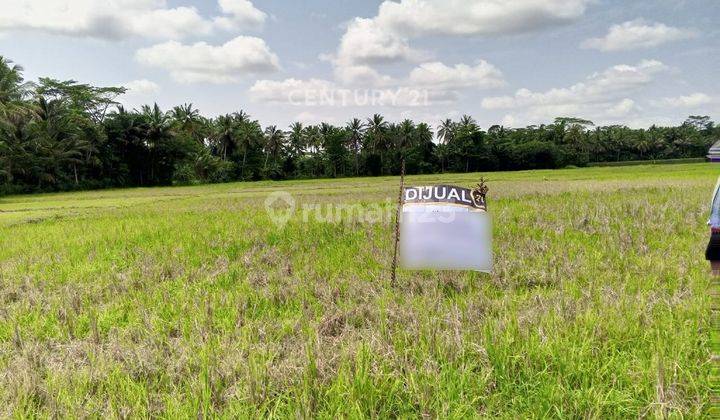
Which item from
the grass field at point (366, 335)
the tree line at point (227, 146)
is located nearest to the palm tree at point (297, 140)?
the tree line at point (227, 146)

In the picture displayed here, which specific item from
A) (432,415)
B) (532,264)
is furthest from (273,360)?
(532,264)

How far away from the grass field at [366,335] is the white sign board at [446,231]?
0.42 meters

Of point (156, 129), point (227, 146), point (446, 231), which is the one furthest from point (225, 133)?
point (446, 231)

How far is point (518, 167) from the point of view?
258 ft

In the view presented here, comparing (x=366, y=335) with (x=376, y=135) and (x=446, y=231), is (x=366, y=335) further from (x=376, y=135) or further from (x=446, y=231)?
(x=376, y=135)

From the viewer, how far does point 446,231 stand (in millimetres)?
3924

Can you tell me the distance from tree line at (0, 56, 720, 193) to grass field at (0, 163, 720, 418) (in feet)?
130

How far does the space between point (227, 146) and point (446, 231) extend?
71.1 metres

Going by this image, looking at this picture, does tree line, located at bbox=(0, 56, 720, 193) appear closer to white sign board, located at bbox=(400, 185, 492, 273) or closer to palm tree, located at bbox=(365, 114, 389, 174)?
palm tree, located at bbox=(365, 114, 389, 174)

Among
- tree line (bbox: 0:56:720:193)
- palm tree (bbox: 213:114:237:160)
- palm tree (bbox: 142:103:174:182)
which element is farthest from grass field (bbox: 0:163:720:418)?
palm tree (bbox: 213:114:237:160)

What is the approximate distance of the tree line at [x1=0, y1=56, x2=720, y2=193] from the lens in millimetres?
42375

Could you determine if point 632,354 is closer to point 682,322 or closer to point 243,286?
point 682,322

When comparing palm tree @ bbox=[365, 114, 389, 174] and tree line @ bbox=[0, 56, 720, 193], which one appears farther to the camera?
palm tree @ bbox=[365, 114, 389, 174]

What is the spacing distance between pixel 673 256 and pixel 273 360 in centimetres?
536
